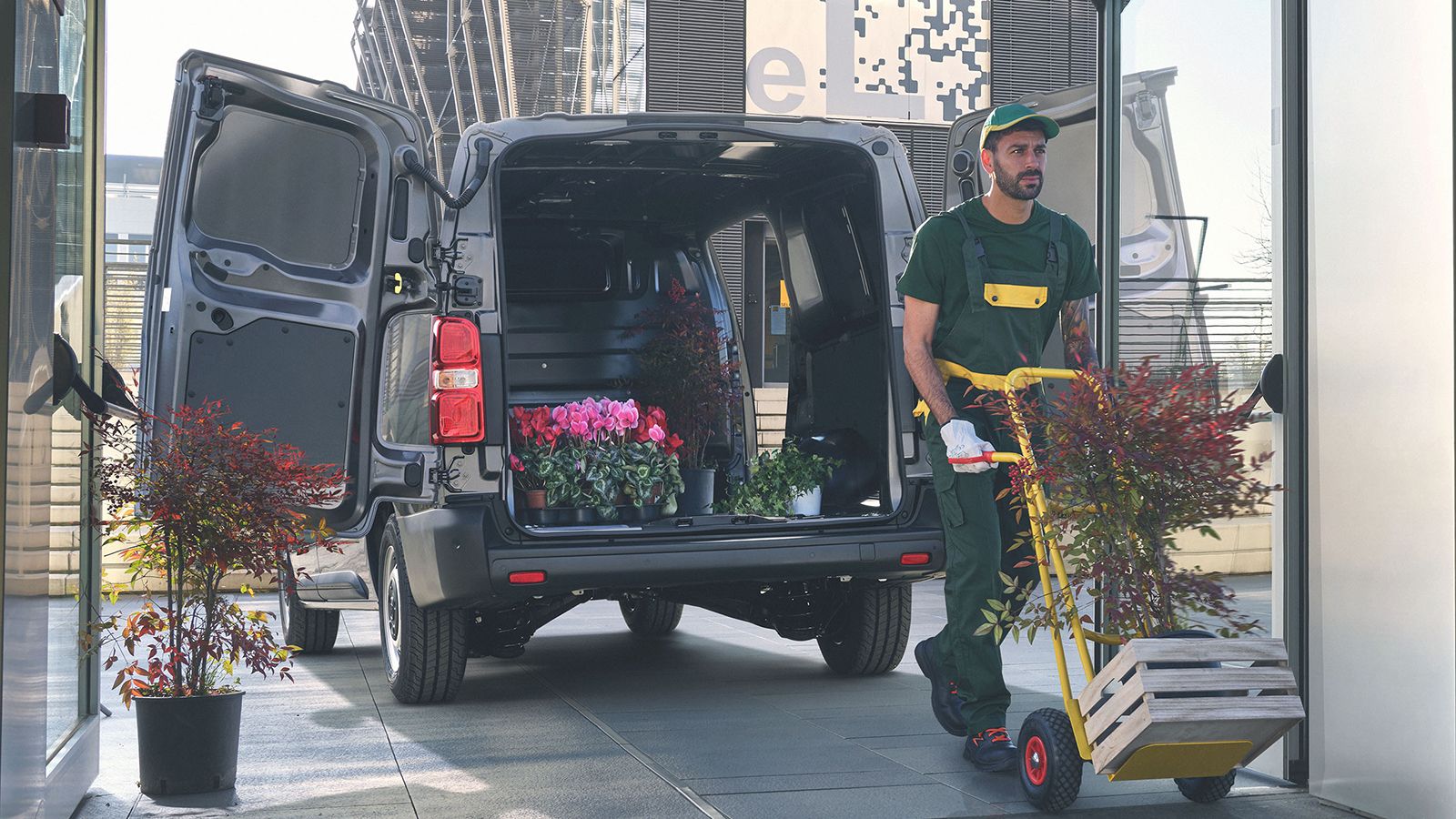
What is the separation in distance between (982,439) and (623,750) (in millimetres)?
1591

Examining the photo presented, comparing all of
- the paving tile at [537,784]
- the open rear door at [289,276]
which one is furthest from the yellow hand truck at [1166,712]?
the open rear door at [289,276]

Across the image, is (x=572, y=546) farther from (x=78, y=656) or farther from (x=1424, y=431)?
(x=1424, y=431)

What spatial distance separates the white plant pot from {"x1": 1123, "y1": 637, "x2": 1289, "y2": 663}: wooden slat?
2663 mm

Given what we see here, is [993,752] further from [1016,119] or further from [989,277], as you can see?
[1016,119]

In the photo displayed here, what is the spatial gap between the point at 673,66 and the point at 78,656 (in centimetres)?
1577

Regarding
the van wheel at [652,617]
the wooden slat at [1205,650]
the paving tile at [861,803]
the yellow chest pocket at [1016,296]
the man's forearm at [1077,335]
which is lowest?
the van wheel at [652,617]

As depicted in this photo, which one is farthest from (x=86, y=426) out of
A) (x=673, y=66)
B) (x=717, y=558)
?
(x=673, y=66)

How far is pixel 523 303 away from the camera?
7414 millimetres

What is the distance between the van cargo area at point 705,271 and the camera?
6285mm

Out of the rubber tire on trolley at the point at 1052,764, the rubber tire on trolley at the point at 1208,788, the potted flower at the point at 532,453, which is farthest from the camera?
the potted flower at the point at 532,453

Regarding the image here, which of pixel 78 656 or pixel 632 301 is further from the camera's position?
pixel 632 301

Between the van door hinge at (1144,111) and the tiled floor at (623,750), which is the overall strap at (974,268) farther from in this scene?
the tiled floor at (623,750)

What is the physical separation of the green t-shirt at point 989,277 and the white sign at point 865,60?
14511 millimetres

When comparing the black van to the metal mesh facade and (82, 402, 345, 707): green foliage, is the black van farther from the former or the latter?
the metal mesh facade
